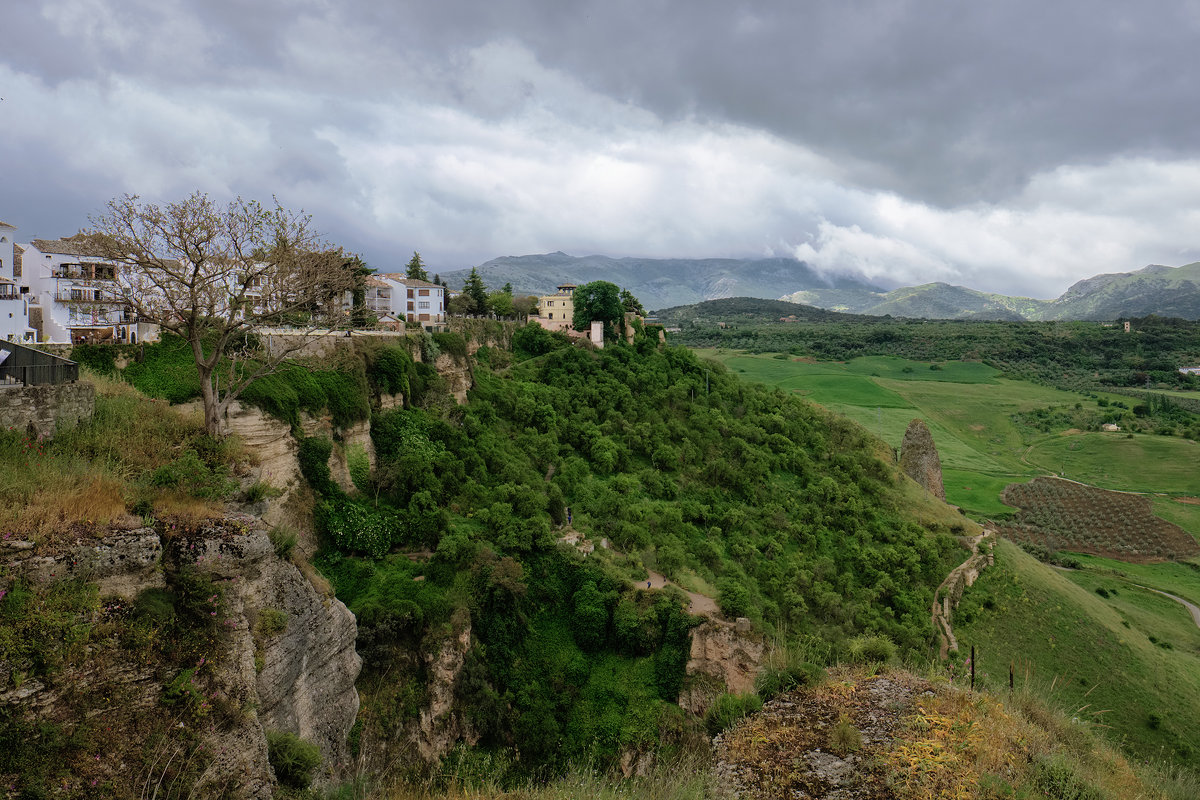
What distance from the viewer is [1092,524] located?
66938 millimetres

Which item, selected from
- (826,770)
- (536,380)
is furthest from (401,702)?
(536,380)

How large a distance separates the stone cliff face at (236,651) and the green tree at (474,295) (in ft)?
167

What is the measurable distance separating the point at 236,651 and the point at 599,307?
160ft

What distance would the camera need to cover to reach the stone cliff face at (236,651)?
7992 millimetres

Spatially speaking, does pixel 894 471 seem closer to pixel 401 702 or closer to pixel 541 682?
pixel 541 682

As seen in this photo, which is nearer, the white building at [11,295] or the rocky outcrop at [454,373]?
the white building at [11,295]

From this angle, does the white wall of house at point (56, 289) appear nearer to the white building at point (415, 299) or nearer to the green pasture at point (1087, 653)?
the white building at point (415, 299)

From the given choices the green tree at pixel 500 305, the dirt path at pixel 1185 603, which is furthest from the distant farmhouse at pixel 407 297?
the dirt path at pixel 1185 603

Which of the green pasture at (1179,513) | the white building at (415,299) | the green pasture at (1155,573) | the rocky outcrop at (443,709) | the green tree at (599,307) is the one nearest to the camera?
the rocky outcrop at (443,709)

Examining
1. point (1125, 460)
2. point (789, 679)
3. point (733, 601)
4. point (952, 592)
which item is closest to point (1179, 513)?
point (1125, 460)

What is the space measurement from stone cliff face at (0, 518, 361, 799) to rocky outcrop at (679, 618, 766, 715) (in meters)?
14.8

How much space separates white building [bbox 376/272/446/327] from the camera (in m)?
57.4

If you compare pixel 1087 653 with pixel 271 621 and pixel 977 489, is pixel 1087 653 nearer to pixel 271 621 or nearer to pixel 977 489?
pixel 271 621

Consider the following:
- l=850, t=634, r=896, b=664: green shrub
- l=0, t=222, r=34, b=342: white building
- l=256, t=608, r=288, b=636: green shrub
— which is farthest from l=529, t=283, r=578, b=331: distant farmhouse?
l=256, t=608, r=288, b=636: green shrub
